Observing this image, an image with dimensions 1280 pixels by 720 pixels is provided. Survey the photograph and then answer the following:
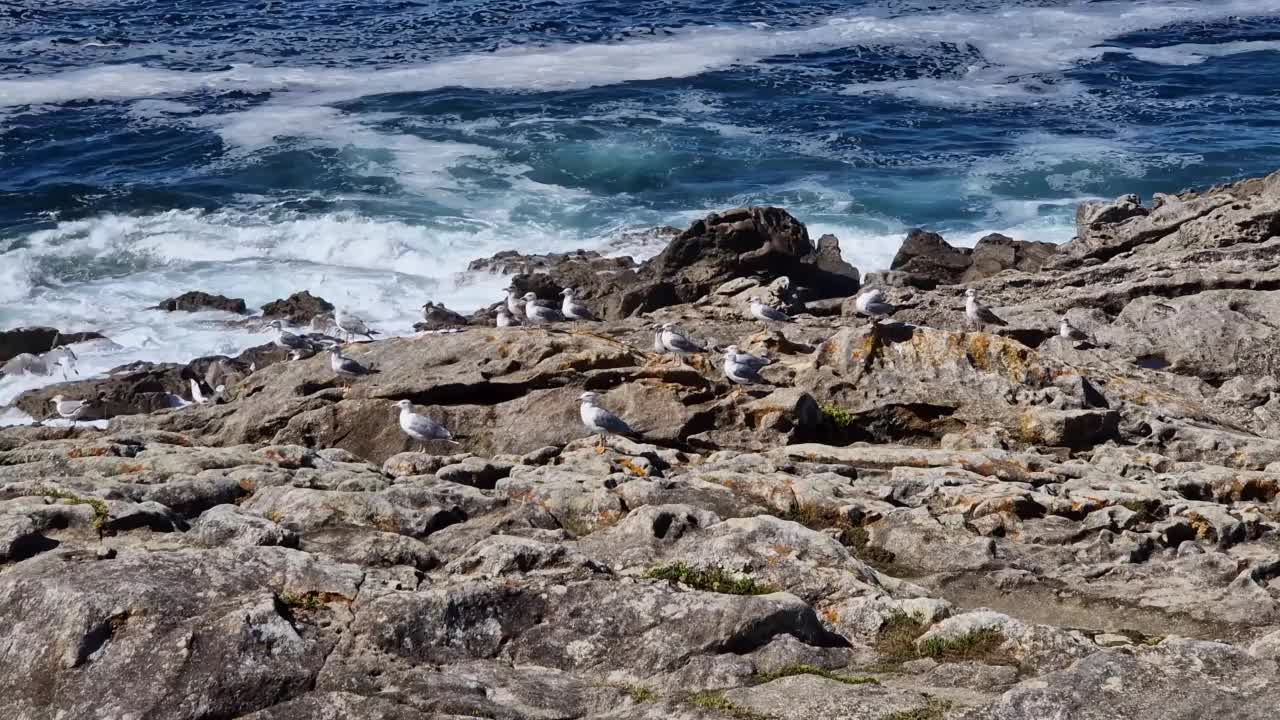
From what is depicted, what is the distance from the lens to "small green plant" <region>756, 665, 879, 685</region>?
8125mm

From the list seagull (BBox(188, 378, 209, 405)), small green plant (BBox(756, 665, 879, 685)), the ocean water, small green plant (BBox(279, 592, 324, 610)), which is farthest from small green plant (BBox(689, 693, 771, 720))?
the ocean water

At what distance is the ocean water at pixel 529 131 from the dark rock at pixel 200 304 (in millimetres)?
626

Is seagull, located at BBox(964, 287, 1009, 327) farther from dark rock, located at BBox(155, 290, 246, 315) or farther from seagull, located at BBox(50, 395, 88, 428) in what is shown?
dark rock, located at BBox(155, 290, 246, 315)

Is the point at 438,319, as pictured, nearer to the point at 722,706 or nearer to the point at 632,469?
the point at 632,469

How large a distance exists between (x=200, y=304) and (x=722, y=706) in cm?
2837

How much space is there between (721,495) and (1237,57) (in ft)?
178

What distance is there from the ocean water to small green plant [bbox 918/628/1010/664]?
24278mm

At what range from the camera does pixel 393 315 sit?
33.8 meters

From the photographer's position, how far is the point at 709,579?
9.68 meters

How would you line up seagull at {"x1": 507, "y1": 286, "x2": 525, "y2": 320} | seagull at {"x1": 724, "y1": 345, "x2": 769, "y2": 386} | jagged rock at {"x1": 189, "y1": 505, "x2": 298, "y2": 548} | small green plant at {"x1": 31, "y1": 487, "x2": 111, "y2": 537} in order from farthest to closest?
seagull at {"x1": 507, "y1": 286, "x2": 525, "y2": 320}, seagull at {"x1": 724, "y1": 345, "x2": 769, "y2": 386}, small green plant at {"x1": 31, "y1": 487, "x2": 111, "y2": 537}, jagged rock at {"x1": 189, "y1": 505, "x2": 298, "y2": 548}

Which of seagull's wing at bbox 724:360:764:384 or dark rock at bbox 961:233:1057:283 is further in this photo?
dark rock at bbox 961:233:1057:283

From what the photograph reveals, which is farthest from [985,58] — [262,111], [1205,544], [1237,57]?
[1205,544]

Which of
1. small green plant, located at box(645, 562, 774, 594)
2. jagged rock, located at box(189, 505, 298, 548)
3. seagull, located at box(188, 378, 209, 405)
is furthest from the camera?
seagull, located at box(188, 378, 209, 405)

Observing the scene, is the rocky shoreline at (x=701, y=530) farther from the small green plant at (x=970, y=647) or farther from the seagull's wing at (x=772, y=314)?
the seagull's wing at (x=772, y=314)
